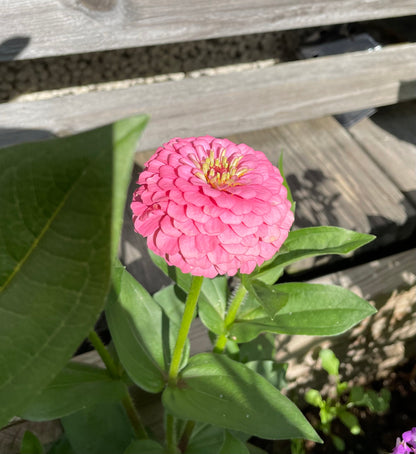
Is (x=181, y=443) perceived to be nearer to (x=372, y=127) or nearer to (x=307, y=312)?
(x=307, y=312)

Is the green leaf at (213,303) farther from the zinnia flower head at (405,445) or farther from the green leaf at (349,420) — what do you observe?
the green leaf at (349,420)

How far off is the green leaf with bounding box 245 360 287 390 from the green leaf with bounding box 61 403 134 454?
0.22 metres

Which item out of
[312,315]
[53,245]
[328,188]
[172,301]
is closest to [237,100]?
[328,188]

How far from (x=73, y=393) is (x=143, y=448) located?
0.13m

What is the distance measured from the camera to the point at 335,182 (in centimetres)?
120

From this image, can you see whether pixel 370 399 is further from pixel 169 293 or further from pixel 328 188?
pixel 169 293

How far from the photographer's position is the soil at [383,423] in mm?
1140

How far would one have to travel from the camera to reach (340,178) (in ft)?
3.98

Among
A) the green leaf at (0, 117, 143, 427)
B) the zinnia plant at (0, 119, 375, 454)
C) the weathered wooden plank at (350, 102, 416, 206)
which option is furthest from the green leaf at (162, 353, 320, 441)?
the weathered wooden plank at (350, 102, 416, 206)

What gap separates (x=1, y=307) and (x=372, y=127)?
4.37ft

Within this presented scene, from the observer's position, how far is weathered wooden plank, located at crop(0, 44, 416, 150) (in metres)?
1.01

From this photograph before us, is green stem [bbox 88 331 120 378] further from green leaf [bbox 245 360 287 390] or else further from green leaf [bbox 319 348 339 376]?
green leaf [bbox 319 348 339 376]

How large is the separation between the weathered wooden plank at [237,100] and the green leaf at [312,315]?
1.98 ft

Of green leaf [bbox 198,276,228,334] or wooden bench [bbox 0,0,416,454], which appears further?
wooden bench [bbox 0,0,416,454]
